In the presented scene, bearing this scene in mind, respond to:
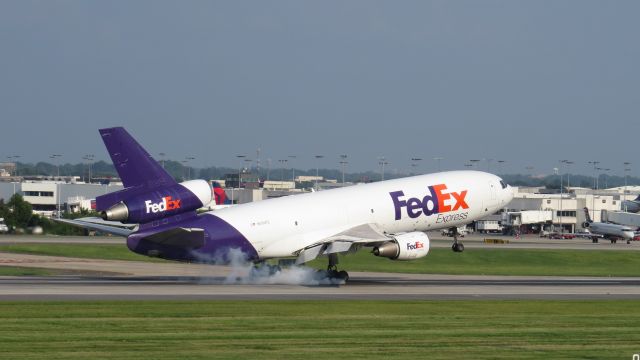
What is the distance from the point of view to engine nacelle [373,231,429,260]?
55.9 m

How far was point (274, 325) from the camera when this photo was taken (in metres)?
37.3

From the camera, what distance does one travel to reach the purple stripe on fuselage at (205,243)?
174ft

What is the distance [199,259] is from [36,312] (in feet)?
50.6

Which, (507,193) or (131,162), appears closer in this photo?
(131,162)

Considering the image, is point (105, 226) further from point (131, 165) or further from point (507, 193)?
point (507, 193)

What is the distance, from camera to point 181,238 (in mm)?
53219

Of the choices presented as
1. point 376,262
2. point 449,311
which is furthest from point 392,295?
point 376,262

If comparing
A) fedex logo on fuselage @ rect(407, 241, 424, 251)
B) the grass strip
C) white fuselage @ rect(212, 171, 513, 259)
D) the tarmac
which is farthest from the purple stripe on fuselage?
the grass strip

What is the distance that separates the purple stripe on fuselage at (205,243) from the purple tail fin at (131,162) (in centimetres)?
234

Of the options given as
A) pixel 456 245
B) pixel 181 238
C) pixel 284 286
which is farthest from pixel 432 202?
pixel 181 238

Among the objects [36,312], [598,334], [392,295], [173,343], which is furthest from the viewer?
[392,295]

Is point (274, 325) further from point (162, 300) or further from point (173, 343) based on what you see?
point (162, 300)

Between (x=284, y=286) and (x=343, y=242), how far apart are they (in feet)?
13.8

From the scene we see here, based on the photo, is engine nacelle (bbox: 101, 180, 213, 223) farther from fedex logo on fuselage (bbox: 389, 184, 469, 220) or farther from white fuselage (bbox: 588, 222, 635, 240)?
white fuselage (bbox: 588, 222, 635, 240)
